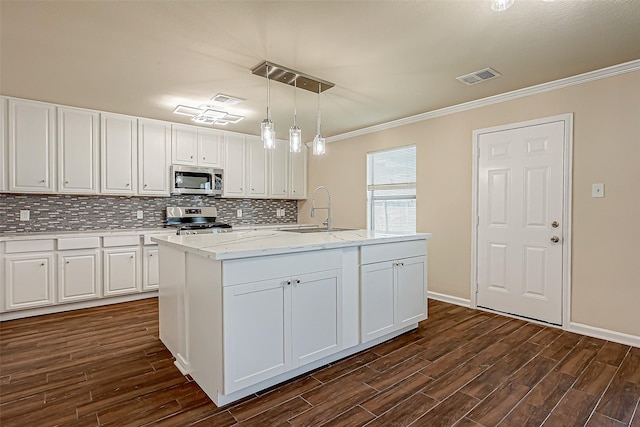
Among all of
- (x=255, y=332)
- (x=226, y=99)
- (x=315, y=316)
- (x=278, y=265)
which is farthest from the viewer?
(x=226, y=99)

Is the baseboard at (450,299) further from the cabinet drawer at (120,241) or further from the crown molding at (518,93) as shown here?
the cabinet drawer at (120,241)

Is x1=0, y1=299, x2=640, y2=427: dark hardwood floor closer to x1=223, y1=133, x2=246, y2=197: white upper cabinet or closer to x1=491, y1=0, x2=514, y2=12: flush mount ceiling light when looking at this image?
x1=491, y1=0, x2=514, y2=12: flush mount ceiling light

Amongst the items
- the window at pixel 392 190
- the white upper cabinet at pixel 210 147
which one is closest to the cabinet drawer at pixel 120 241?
the white upper cabinet at pixel 210 147

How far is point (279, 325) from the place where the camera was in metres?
2.13

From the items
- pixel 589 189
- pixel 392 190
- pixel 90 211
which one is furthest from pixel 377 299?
pixel 90 211

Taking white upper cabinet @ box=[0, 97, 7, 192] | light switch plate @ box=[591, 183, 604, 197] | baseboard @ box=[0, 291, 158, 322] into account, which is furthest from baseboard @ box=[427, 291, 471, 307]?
white upper cabinet @ box=[0, 97, 7, 192]

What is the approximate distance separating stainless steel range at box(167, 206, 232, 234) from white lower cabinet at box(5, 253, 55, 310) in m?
1.44

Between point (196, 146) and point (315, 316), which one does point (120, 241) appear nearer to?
point (196, 146)

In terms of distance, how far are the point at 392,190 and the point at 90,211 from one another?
3.91 metres

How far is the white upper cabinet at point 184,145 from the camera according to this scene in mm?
4684

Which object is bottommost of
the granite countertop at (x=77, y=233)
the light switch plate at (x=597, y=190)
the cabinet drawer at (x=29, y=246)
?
the cabinet drawer at (x=29, y=246)

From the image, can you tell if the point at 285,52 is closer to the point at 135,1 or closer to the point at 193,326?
the point at 135,1

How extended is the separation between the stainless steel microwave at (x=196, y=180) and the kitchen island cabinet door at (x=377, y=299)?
3.06 metres

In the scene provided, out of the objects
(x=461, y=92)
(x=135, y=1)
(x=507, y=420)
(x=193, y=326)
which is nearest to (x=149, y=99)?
(x=135, y=1)
